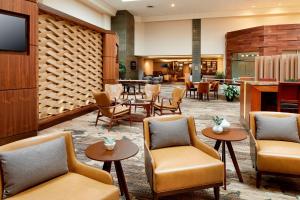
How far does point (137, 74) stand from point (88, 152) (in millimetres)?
13465

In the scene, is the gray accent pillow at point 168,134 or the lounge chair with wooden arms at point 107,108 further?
the lounge chair with wooden arms at point 107,108

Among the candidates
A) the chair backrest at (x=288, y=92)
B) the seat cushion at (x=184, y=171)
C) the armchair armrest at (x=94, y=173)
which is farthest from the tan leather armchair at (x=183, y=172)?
the chair backrest at (x=288, y=92)

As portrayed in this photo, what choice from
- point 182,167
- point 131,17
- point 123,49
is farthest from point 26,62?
point 131,17

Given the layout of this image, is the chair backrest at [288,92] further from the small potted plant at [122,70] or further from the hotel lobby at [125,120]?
the small potted plant at [122,70]

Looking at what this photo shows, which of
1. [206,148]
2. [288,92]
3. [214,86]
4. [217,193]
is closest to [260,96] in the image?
[288,92]

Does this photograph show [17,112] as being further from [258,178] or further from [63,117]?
[258,178]

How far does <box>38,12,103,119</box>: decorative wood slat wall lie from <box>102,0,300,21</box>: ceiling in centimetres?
544

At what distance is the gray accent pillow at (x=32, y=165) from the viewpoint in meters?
1.76

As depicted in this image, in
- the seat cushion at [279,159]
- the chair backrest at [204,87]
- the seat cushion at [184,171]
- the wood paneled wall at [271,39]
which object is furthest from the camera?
the wood paneled wall at [271,39]

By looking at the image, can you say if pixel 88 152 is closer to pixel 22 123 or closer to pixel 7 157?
pixel 7 157

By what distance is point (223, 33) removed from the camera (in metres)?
14.4

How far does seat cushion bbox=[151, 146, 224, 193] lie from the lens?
2.21m

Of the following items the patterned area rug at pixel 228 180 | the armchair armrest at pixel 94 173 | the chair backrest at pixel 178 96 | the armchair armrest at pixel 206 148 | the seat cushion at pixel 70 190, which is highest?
the chair backrest at pixel 178 96

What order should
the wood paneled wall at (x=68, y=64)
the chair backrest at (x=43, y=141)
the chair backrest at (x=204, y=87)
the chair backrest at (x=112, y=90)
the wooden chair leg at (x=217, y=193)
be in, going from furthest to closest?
1. the chair backrest at (x=204, y=87)
2. the chair backrest at (x=112, y=90)
3. the wood paneled wall at (x=68, y=64)
4. the wooden chair leg at (x=217, y=193)
5. the chair backrest at (x=43, y=141)
